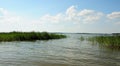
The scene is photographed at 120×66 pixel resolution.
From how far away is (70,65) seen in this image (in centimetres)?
1244

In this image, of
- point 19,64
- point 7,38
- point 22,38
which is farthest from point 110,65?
point 22,38

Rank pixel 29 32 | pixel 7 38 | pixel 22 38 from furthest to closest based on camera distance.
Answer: pixel 29 32, pixel 22 38, pixel 7 38

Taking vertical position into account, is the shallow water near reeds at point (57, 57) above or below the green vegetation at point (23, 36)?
below

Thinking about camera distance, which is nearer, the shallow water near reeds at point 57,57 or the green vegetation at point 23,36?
the shallow water near reeds at point 57,57

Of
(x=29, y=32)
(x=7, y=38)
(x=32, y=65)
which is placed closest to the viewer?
(x=32, y=65)

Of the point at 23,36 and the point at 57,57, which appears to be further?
the point at 23,36

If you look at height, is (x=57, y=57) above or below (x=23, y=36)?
below

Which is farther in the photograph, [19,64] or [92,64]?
[92,64]

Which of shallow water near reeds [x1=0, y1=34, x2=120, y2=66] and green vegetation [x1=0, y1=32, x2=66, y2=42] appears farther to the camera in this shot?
green vegetation [x1=0, y1=32, x2=66, y2=42]

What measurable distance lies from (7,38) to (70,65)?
20.5 metres

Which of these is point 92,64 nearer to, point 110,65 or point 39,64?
point 110,65

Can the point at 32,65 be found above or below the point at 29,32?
below

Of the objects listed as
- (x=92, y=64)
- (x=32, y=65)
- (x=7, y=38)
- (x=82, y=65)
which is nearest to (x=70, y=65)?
(x=82, y=65)

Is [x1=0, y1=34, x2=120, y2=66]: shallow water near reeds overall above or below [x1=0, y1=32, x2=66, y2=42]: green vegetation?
below
